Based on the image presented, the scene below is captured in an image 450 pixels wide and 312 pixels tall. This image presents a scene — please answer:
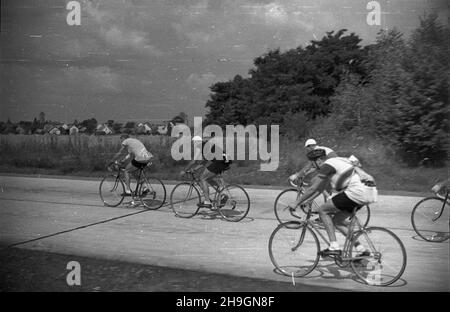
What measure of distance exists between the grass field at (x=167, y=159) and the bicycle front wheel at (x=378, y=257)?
9.28 metres

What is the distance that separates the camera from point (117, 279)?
5742 millimetres

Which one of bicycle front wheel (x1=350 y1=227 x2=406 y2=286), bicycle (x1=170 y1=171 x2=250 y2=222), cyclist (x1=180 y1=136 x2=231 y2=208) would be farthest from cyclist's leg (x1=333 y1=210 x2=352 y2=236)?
cyclist (x1=180 y1=136 x2=231 y2=208)

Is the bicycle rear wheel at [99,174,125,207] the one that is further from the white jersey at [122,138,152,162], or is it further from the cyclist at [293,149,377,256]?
the cyclist at [293,149,377,256]

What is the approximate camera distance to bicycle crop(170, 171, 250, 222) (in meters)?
9.65

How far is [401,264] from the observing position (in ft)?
17.9

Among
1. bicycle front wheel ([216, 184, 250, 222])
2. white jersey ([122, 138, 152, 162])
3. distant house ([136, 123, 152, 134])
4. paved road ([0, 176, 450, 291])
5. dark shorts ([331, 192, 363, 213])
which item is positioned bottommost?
paved road ([0, 176, 450, 291])

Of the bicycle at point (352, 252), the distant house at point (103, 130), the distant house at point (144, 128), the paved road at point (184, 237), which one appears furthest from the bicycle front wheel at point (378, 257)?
the distant house at point (103, 130)

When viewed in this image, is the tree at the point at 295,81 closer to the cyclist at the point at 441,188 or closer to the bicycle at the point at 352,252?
the cyclist at the point at 441,188

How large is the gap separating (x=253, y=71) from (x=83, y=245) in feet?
133

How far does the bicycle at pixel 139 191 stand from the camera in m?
10.9

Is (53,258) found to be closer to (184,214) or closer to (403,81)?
(184,214)

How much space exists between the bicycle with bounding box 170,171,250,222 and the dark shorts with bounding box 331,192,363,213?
3.87m

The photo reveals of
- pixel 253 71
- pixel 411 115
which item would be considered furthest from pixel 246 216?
pixel 253 71
